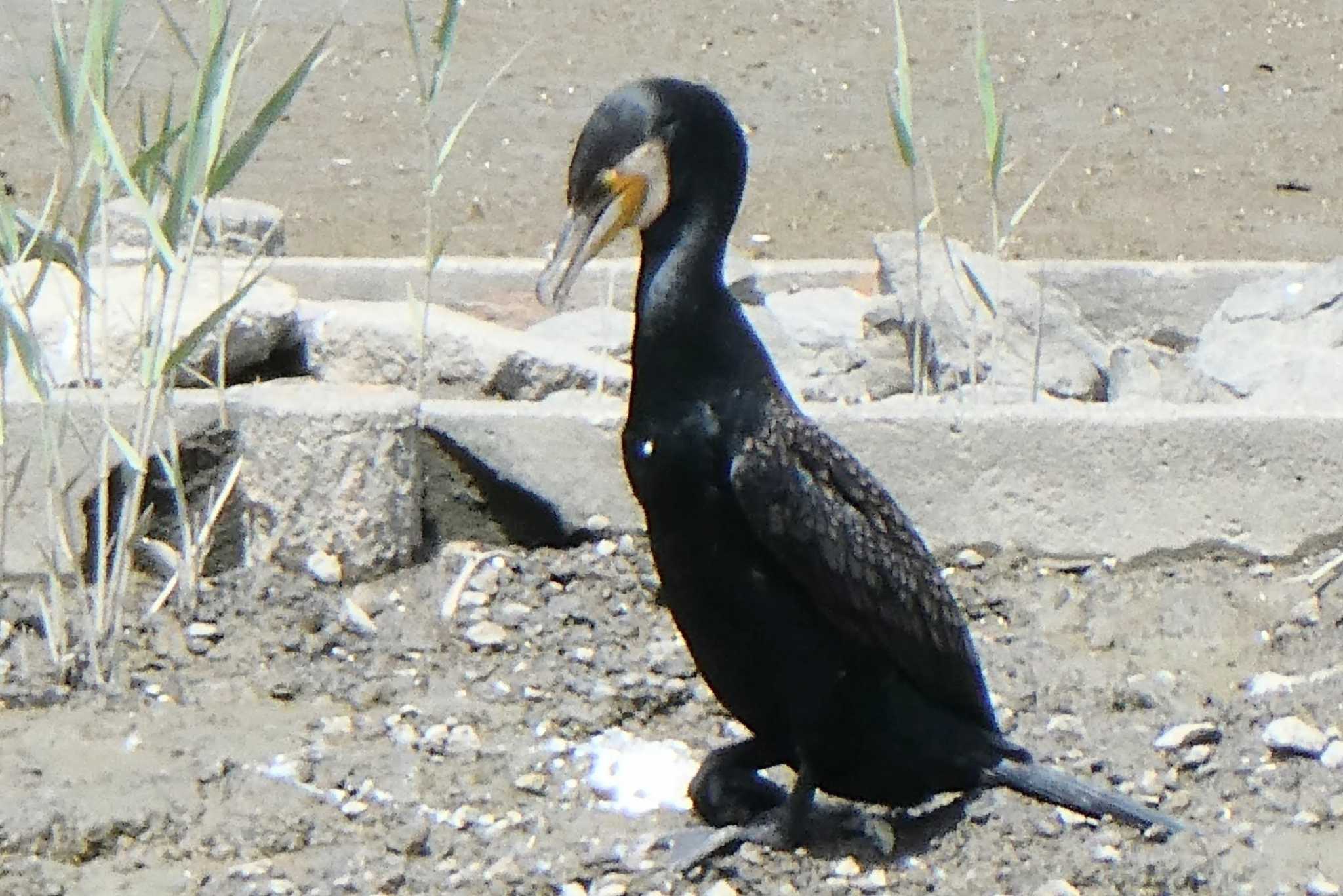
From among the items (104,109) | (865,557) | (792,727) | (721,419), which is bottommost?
(792,727)

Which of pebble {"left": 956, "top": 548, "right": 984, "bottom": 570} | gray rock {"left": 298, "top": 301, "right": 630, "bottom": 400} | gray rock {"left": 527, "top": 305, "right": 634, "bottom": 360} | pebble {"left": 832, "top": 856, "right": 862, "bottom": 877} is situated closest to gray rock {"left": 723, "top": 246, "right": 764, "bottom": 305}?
gray rock {"left": 527, "top": 305, "right": 634, "bottom": 360}

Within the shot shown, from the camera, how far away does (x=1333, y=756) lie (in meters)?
3.35

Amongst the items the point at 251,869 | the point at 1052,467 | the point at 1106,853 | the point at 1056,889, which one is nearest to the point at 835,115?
the point at 1052,467

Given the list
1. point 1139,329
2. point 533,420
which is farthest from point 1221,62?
point 533,420

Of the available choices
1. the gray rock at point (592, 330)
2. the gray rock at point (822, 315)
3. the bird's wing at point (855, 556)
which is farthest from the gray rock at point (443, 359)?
the bird's wing at point (855, 556)

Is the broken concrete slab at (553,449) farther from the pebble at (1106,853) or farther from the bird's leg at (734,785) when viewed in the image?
the pebble at (1106,853)

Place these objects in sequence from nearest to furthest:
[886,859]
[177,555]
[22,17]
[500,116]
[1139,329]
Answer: [886,859] → [177,555] → [1139,329] → [500,116] → [22,17]

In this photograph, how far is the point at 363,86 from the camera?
8.38 meters

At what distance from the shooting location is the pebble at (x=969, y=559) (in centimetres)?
392

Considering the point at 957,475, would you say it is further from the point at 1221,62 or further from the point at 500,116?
the point at 1221,62

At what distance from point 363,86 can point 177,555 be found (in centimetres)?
497

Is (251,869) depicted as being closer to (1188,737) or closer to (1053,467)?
(1188,737)

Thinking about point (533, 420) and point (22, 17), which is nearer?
point (533, 420)

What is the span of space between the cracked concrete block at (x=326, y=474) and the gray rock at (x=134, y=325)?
0.17 meters
